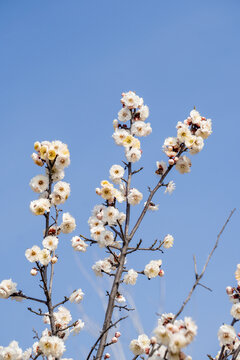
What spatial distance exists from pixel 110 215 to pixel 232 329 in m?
1.58

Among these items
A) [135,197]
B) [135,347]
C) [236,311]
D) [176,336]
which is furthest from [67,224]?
[176,336]

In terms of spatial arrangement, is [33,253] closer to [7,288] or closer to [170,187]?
[7,288]

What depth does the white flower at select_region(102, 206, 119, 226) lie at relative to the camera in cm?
438

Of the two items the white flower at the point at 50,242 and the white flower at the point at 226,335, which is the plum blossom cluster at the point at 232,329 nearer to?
the white flower at the point at 226,335

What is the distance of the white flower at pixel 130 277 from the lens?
14.4 ft

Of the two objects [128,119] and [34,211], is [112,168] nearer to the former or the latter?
[128,119]

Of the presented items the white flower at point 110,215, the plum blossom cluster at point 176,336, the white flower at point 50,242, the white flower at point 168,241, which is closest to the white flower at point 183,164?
the white flower at point 168,241

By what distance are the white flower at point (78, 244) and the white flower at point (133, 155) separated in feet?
3.33

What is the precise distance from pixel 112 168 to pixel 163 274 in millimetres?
1221

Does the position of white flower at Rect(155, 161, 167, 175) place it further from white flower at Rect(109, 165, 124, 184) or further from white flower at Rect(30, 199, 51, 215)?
white flower at Rect(30, 199, 51, 215)

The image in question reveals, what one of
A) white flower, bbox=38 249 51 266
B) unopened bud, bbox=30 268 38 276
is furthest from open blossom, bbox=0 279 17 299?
white flower, bbox=38 249 51 266

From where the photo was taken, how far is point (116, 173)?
15.4 ft

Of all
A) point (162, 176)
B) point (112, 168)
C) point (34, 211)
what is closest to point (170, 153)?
point (162, 176)

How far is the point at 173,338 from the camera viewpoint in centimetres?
247
